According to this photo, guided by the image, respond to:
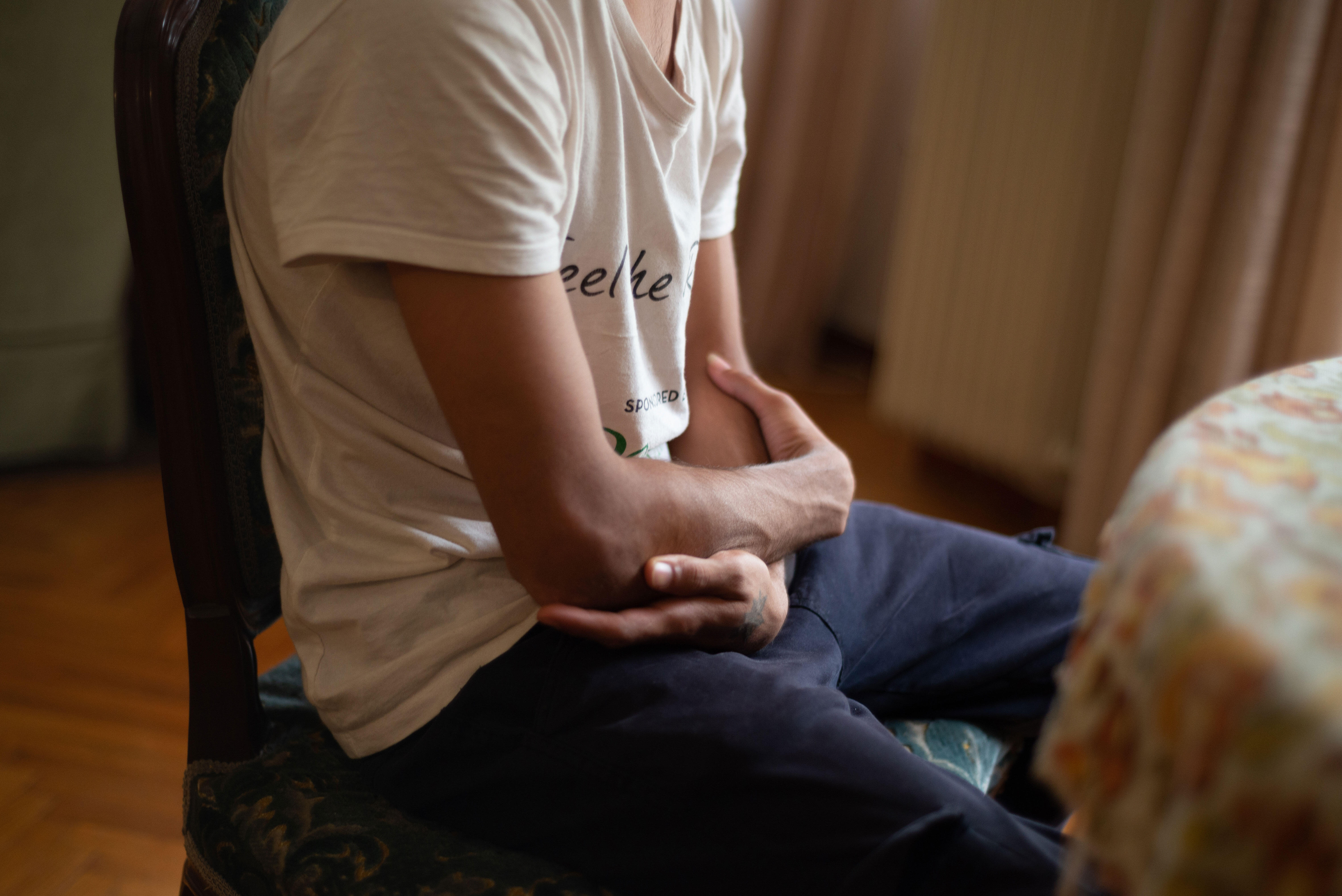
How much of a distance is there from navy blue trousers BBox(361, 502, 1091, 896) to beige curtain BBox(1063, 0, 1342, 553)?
111 centimetres

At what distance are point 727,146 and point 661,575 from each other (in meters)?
0.47

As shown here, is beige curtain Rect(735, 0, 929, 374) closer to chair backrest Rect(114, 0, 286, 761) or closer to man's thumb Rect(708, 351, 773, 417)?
man's thumb Rect(708, 351, 773, 417)

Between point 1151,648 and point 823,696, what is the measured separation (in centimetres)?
32

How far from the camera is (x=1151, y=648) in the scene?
0.30m

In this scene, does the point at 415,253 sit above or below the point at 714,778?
above

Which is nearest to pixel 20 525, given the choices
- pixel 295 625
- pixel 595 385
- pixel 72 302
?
pixel 72 302

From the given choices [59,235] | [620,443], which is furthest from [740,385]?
[59,235]

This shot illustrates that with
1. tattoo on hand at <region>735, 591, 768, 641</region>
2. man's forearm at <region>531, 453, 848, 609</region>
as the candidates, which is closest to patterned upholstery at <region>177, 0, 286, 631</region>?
man's forearm at <region>531, 453, 848, 609</region>

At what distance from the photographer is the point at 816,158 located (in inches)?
112

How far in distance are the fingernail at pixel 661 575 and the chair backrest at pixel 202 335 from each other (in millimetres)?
285

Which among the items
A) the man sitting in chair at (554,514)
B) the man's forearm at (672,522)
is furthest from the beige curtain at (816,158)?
the man's forearm at (672,522)

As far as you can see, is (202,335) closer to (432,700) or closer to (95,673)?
(432,700)

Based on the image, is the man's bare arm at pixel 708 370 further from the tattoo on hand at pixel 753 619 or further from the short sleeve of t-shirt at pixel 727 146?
the tattoo on hand at pixel 753 619

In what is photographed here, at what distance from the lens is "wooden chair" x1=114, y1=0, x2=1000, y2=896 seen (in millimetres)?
597
